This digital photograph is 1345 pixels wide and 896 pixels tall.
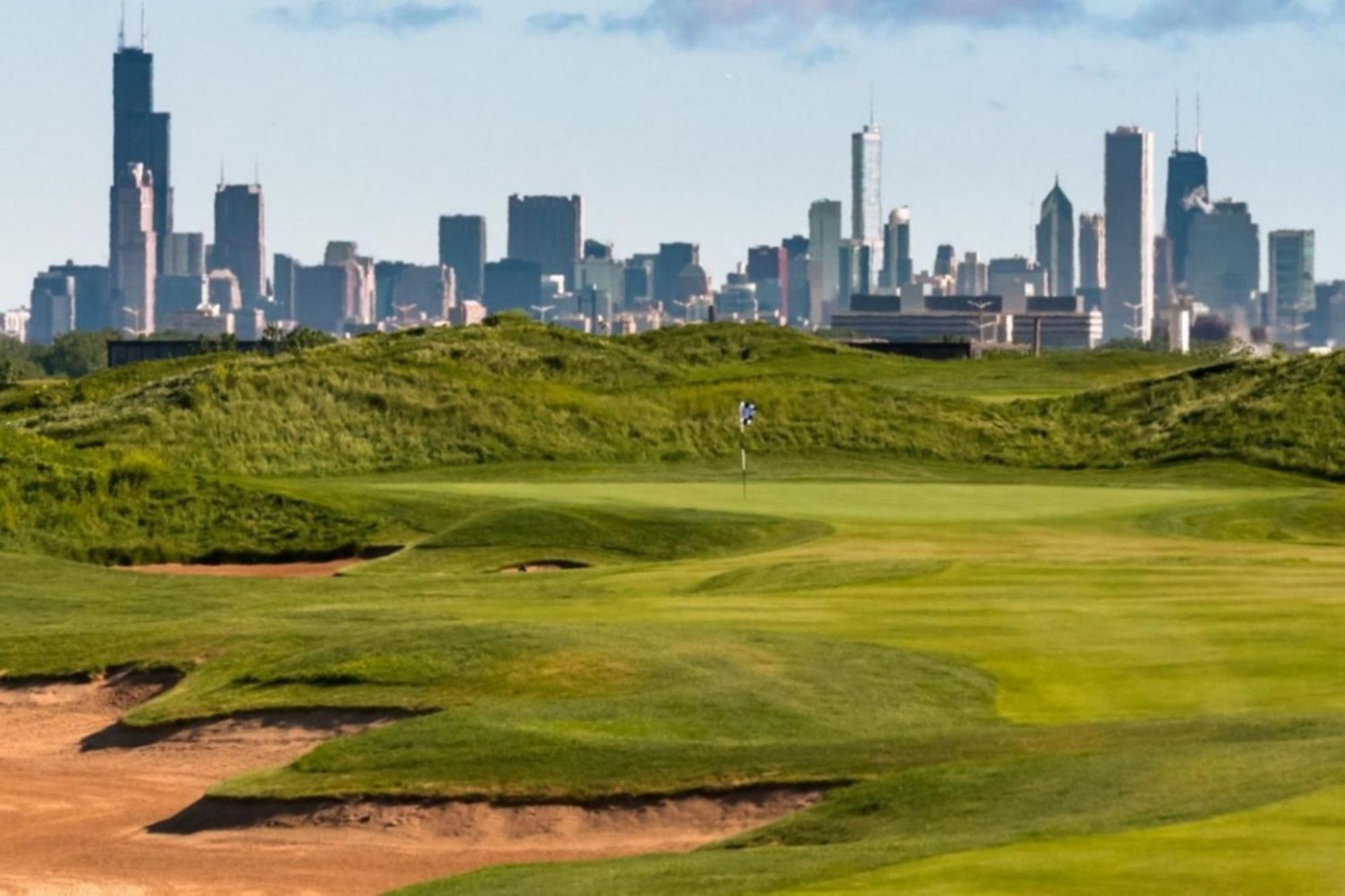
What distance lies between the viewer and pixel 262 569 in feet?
160

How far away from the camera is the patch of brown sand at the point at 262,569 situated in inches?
1874

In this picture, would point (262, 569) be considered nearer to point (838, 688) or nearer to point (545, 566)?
point (545, 566)

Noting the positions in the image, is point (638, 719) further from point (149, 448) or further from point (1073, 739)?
point (149, 448)

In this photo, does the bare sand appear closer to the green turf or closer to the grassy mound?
the green turf

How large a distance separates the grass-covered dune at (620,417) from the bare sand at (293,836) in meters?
44.1

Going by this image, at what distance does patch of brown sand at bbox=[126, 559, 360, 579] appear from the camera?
47.6 m

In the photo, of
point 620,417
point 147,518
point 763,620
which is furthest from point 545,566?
point 620,417

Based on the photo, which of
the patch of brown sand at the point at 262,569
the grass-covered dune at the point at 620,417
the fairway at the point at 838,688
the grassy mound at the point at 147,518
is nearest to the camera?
the fairway at the point at 838,688

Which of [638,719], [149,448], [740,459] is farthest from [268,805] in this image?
[740,459]

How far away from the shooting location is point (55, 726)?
2855cm

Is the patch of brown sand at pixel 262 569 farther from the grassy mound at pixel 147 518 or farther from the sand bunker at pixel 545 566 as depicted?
the sand bunker at pixel 545 566

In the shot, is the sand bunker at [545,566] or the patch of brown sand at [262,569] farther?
the patch of brown sand at [262,569]

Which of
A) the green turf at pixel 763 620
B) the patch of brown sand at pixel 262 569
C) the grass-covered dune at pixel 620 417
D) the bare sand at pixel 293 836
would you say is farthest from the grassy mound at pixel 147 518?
the bare sand at pixel 293 836

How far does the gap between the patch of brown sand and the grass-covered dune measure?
1792 cm
